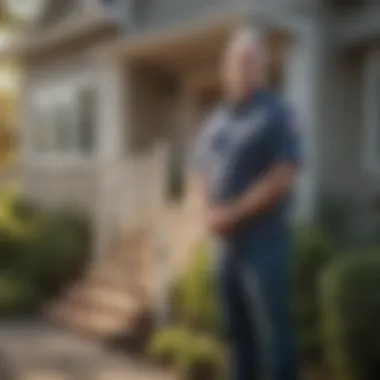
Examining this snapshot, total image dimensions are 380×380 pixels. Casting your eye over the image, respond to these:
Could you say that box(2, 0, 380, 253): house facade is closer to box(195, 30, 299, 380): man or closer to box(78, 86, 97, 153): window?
box(78, 86, 97, 153): window

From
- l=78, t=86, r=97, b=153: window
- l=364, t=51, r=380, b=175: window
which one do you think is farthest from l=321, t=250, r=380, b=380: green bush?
l=78, t=86, r=97, b=153: window

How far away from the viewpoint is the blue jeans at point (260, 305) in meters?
4.32

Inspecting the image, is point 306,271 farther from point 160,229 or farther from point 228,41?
point 228,41

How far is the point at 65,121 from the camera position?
49.3 ft

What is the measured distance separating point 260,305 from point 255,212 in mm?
426

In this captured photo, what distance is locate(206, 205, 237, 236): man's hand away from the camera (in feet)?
14.2

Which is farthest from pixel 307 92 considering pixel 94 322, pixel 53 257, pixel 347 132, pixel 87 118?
pixel 87 118

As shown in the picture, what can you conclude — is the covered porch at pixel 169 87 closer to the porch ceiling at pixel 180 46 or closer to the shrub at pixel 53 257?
the porch ceiling at pixel 180 46

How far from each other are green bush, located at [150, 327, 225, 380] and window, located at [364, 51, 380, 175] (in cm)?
389

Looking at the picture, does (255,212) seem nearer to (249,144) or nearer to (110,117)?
(249,144)

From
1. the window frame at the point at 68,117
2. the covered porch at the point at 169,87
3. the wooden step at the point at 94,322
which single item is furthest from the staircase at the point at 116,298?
the window frame at the point at 68,117

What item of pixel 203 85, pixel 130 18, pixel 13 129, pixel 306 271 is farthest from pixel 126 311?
pixel 13 129

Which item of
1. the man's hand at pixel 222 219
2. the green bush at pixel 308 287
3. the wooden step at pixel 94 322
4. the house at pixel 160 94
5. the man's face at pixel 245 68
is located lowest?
the man's hand at pixel 222 219

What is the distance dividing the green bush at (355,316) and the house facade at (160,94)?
2865 millimetres
